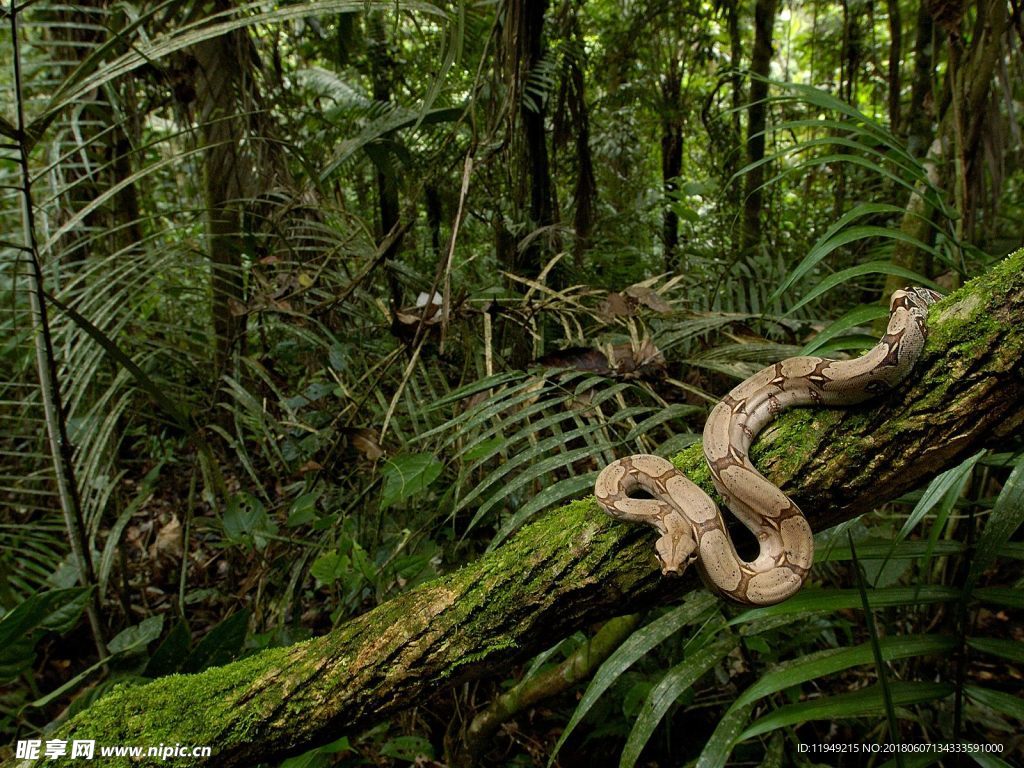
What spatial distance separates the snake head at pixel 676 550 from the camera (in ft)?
5.11

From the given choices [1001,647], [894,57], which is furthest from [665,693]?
[894,57]

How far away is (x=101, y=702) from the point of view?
1944 millimetres

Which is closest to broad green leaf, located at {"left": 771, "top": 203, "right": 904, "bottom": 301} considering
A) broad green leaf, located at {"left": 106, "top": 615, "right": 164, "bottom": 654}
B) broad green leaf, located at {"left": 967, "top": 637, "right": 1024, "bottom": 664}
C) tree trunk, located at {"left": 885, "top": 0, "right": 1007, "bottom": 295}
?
tree trunk, located at {"left": 885, "top": 0, "right": 1007, "bottom": 295}

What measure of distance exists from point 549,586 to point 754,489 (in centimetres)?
61

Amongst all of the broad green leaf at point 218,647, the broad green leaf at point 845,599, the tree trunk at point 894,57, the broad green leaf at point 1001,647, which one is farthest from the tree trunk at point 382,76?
the tree trunk at point 894,57

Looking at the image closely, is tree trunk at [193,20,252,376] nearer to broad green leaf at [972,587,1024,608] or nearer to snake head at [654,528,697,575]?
snake head at [654,528,697,575]

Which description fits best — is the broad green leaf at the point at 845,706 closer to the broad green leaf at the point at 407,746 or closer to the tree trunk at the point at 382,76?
the broad green leaf at the point at 407,746

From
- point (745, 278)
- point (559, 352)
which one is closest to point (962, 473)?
point (559, 352)

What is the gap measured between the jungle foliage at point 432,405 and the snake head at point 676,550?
16.6 inches

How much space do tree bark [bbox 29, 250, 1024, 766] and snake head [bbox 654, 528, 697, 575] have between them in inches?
2.6

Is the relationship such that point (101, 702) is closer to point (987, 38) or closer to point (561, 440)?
point (561, 440)
